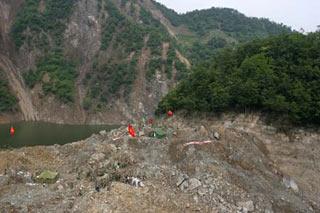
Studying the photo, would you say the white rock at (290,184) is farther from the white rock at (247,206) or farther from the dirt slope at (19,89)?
the dirt slope at (19,89)

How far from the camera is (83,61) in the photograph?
11106 cm

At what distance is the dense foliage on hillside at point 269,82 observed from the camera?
33572 millimetres

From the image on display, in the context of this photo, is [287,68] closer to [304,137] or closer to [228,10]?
[304,137]

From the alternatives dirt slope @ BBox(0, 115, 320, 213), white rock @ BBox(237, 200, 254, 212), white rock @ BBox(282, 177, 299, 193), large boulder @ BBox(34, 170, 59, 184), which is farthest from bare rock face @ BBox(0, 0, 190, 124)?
white rock @ BBox(237, 200, 254, 212)

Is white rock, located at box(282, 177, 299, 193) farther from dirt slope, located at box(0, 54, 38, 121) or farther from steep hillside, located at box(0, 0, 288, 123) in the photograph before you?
dirt slope, located at box(0, 54, 38, 121)

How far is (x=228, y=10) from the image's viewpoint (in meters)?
183

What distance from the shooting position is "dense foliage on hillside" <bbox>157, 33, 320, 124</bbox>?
33.6 m

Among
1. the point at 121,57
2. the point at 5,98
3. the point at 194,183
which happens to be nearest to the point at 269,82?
the point at 194,183

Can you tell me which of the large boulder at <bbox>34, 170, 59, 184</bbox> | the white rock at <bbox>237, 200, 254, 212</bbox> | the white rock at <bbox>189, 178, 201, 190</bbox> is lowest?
the white rock at <bbox>237, 200, 254, 212</bbox>

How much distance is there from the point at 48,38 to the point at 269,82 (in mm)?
84729

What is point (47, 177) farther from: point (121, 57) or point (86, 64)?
point (86, 64)

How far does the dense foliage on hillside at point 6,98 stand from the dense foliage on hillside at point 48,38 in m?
7.55

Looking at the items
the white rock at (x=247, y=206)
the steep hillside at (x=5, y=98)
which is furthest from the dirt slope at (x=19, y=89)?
the white rock at (x=247, y=206)

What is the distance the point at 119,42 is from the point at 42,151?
8925cm
